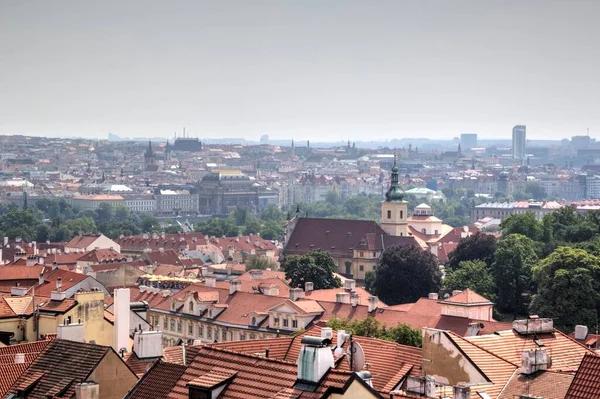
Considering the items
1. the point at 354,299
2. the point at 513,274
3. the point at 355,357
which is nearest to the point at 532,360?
the point at 355,357

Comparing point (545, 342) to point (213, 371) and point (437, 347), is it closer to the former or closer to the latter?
point (437, 347)

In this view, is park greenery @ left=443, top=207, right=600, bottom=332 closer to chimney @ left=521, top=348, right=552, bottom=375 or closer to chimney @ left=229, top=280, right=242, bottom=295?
chimney @ left=229, top=280, right=242, bottom=295

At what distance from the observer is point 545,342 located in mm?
27078

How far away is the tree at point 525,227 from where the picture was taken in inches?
3868

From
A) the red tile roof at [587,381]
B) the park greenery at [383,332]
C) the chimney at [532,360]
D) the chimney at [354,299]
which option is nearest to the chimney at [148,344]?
the chimney at [532,360]

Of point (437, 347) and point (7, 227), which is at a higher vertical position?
point (437, 347)

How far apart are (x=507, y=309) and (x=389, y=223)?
46090 mm

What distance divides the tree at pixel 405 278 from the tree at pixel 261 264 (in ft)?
62.2

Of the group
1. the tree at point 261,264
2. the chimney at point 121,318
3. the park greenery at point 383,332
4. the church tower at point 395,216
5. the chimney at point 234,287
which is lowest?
the tree at point 261,264

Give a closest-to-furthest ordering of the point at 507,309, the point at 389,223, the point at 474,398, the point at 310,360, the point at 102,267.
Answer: the point at 310,360, the point at 474,398, the point at 507,309, the point at 102,267, the point at 389,223

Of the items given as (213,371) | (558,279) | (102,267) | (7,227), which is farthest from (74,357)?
(7,227)

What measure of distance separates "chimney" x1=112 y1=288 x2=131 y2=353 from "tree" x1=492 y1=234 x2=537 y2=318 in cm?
4711

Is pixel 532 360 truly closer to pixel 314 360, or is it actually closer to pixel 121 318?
pixel 314 360

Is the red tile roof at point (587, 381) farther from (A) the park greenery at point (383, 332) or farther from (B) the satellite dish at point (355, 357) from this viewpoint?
(A) the park greenery at point (383, 332)
